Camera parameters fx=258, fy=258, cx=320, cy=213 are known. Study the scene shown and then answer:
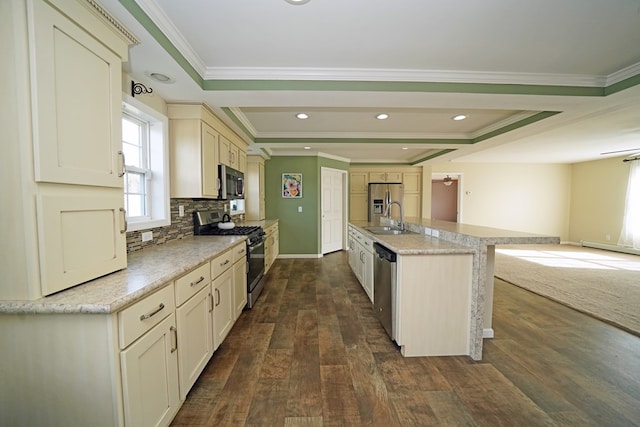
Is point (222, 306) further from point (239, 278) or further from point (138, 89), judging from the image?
point (138, 89)

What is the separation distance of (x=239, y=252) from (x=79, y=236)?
1537 millimetres

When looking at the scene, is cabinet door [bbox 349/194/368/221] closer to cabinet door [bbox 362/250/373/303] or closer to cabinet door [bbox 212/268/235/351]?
cabinet door [bbox 362/250/373/303]

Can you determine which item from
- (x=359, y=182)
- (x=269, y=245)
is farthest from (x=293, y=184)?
(x=359, y=182)

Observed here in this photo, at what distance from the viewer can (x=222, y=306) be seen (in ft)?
7.16

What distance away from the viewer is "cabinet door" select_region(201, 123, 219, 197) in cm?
270

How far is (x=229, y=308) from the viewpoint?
2.36m

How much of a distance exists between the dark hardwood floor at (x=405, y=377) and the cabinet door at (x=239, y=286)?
0.17 metres

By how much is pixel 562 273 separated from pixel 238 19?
5907mm

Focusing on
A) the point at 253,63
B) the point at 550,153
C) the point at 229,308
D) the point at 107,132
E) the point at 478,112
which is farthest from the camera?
the point at 550,153

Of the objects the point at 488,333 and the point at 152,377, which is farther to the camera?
the point at 488,333

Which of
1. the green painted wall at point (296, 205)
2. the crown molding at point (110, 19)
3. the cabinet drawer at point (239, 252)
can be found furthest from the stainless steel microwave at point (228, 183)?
the green painted wall at point (296, 205)

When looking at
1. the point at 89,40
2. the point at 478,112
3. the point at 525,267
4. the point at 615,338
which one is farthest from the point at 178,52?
the point at 525,267

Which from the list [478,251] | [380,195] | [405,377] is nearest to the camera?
[405,377]

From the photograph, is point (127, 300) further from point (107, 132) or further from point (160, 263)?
point (107, 132)
